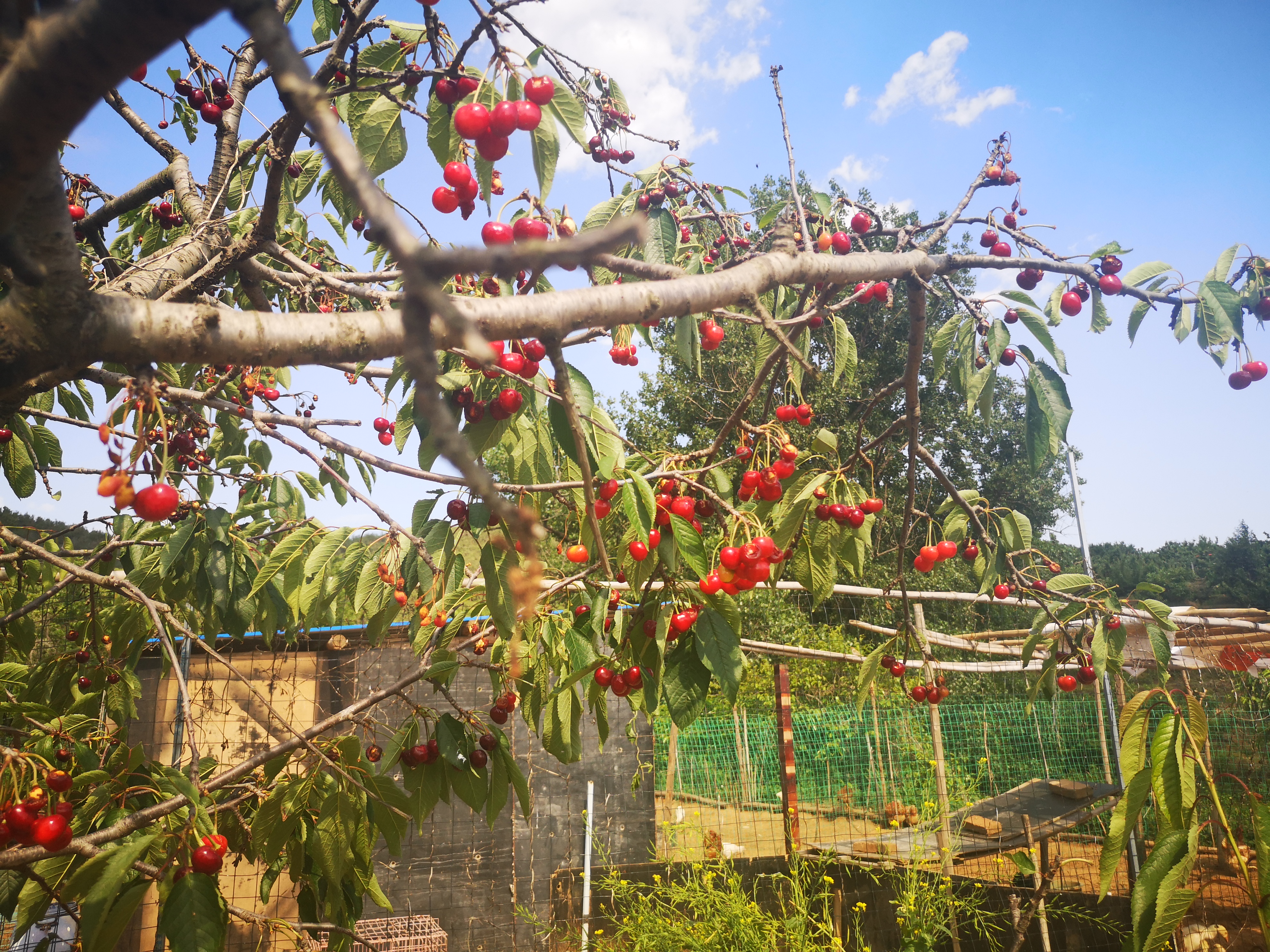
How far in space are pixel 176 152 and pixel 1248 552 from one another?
69.0ft

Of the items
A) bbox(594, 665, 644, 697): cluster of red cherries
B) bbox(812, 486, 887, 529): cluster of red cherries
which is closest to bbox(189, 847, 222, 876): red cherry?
bbox(594, 665, 644, 697): cluster of red cherries

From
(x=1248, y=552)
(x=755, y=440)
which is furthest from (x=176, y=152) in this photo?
(x=1248, y=552)

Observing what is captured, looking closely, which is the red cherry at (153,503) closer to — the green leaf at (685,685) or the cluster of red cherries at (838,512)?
the green leaf at (685,685)

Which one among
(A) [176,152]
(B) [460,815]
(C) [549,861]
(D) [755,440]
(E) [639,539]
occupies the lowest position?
(C) [549,861]

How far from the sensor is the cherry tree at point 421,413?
585 mm

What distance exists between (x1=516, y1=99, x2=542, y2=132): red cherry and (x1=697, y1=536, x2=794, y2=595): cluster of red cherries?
96cm

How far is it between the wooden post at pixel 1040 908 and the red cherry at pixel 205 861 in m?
3.12

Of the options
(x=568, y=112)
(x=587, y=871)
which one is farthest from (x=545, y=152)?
(x=587, y=871)

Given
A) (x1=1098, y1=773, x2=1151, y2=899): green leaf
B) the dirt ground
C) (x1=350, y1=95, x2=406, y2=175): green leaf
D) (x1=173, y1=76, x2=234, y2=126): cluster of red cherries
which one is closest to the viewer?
(x1=350, y1=95, x2=406, y2=175): green leaf

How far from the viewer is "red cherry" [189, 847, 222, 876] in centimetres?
125

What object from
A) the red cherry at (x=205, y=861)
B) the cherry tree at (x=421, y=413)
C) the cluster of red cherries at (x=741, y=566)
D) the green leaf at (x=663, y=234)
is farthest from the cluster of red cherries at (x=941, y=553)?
the red cherry at (x=205, y=861)

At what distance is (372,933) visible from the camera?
159 inches

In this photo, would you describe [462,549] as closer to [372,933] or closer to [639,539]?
[639,539]

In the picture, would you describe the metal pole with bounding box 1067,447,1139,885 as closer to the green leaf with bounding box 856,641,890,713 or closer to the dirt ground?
the dirt ground
